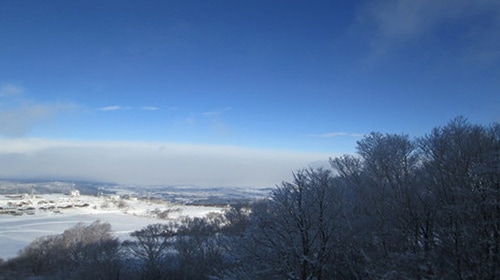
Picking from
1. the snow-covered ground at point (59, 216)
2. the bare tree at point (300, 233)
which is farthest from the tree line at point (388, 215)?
the snow-covered ground at point (59, 216)

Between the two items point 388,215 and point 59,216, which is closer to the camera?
point 388,215

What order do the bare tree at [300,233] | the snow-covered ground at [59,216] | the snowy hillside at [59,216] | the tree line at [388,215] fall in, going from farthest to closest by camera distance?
the snowy hillside at [59,216] < the snow-covered ground at [59,216] < the bare tree at [300,233] < the tree line at [388,215]

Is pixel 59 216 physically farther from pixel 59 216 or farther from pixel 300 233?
pixel 300 233

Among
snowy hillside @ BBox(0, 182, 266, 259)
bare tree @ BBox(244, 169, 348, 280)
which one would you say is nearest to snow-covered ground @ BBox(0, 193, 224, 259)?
snowy hillside @ BBox(0, 182, 266, 259)

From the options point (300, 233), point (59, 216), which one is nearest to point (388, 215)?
point (300, 233)

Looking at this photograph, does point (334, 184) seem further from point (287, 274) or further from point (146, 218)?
point (146, 218)

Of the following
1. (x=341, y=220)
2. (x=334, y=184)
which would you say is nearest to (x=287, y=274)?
(x=341, y=220)

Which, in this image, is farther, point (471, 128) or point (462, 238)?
point (471, 128)

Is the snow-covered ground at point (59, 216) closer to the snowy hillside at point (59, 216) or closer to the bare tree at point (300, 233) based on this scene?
the snowy hillside at point (59, 216)
